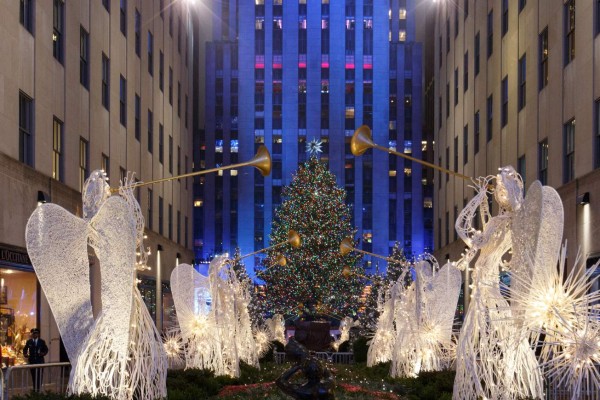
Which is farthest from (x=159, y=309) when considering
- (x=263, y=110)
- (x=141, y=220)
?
(x=263, y=110)

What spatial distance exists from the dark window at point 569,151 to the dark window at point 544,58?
3012 millimetres

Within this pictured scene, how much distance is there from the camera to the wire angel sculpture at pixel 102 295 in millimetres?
11289

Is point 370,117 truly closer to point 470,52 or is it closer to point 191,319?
point 470,52

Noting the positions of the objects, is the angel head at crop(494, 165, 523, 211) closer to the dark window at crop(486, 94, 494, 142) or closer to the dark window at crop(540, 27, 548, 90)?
the dark window at crop(540, 27, 548, 90)

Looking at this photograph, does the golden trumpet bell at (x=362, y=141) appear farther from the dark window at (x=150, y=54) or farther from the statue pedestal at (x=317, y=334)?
the dark window at (x=150, y=54)

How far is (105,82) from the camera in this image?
3031 centimetres

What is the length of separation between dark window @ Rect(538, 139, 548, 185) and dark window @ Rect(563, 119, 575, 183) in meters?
2.29

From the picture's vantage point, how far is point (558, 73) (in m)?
25.2

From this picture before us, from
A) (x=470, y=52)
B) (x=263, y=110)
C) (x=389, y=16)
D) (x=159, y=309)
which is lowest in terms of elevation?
(x=159, y=309)

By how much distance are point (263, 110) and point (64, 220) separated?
67.0 metres

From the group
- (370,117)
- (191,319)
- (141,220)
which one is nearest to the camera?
(141,220)

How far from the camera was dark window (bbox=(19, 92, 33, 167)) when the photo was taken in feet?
68.6

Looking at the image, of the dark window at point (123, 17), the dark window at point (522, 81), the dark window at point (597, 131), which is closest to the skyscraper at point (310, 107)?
the dark window at point (123, 17)

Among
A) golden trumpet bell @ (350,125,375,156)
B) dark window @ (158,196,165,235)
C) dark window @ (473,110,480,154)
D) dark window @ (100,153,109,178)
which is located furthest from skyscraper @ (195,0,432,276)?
golden trumpet bell @ (350,125,375,156)
